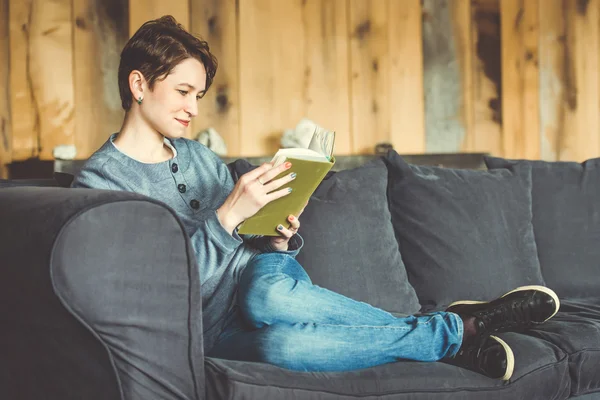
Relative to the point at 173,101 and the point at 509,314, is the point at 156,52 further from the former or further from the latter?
the point at 509,314

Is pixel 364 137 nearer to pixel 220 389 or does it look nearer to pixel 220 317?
pixel 220 317

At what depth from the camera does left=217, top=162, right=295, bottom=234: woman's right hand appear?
1450 millimetres

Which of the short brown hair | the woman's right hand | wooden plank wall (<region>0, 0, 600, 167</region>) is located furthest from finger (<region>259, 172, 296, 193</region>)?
wooden plank wall (<region>0, 0, 600, 167</region>)

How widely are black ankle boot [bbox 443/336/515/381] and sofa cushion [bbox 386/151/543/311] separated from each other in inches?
21.1

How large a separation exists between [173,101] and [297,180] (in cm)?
39

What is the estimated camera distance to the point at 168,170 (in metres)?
1.68

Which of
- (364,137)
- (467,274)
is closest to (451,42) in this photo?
(364,137)

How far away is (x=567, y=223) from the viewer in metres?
2.27

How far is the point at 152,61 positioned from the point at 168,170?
0.25m

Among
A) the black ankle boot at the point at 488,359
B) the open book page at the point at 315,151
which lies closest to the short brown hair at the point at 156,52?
the open book page at the point at 315,151

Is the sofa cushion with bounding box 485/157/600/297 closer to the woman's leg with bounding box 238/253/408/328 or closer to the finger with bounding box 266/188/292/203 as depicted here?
the woman's leg with bounding box 238/253/408/328

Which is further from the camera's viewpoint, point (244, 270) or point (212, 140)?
point (212, 140)

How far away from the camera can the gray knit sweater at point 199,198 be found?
1489mm

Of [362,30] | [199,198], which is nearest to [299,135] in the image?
[362,30]
